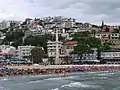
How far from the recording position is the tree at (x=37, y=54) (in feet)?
369

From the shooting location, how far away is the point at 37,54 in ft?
372

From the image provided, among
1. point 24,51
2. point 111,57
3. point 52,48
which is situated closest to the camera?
point 111,57

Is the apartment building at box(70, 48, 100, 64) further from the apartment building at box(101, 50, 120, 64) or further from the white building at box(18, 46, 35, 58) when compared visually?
the white building at box(18, 46, 35, 58)

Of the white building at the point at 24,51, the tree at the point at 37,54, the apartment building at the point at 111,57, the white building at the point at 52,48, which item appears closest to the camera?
the tree at the point at 37,54

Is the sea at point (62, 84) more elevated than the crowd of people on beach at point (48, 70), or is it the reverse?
the sea at point (62, 84)

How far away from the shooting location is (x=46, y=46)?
133 metres

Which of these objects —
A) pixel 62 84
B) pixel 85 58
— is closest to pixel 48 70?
pixel 62 84

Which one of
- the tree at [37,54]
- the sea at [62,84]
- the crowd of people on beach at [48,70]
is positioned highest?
the tree at [37,54]

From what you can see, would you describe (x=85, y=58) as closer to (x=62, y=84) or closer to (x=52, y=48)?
(x=52, y=48)

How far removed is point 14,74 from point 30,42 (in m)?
74.1

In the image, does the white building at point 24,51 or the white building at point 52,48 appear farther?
the white building at point 24,51

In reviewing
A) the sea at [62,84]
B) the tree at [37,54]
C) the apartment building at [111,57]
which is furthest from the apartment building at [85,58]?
the sea at [62,84]

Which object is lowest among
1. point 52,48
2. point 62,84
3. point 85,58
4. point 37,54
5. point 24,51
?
point 62,84

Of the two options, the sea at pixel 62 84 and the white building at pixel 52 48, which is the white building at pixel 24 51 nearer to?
the white building at pixel 52 48
